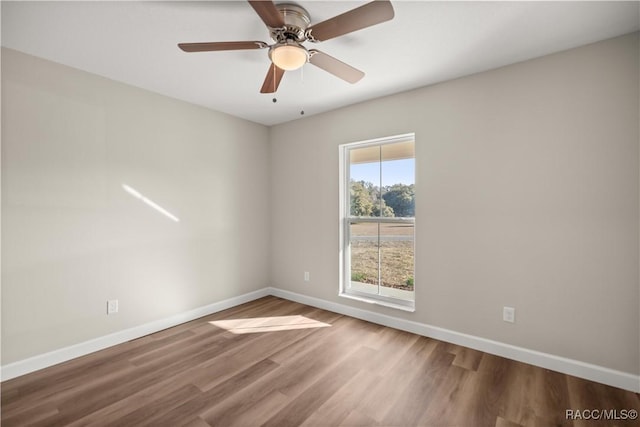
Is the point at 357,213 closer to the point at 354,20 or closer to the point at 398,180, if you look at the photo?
the point at 398,180

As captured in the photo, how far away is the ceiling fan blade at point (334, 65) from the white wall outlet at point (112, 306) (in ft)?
9.06

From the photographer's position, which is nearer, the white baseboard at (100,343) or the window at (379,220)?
the white baseboard at (100,343)

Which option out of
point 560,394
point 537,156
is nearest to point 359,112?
point 537,156

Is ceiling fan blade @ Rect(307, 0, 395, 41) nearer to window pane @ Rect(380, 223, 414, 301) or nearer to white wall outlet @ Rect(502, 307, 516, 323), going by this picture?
window pane @ Rect(380, 223, 414, 301)

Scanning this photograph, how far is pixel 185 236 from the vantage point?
10.8 feet

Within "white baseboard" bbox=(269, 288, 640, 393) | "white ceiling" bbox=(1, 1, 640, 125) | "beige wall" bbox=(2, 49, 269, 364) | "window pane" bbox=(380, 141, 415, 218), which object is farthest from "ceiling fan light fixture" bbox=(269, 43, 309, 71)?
"white baseboard" bbox=(269, 288, 640, 393)

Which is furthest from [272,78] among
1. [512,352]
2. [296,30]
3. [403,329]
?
[512,352]

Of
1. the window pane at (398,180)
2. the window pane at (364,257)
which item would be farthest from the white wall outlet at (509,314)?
the window pane at (364,257)

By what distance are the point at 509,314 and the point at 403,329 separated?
100 centimetres

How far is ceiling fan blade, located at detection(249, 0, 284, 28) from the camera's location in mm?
1374

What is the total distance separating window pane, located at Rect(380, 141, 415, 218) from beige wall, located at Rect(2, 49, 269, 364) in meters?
1.96

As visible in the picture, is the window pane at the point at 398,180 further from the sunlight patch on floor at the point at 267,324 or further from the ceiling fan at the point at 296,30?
the sunlight patch on floor at the point at 267,324

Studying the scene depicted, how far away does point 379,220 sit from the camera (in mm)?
3311

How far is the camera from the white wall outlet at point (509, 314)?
2439 millimetres
